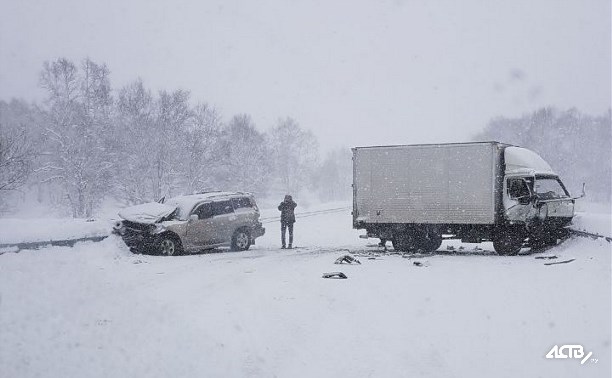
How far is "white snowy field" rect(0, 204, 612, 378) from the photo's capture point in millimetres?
5738

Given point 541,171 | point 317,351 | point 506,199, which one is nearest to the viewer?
point 317,351

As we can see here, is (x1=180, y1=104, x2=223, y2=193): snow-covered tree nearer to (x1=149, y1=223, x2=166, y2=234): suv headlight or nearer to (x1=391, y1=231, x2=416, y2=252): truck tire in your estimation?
(x1=149, y1=223, x2=166, y2=234): suv headlight

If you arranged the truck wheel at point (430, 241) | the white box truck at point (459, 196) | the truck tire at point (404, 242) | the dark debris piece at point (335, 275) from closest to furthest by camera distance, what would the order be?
the dark debris piece at point (335, 275), the white box truck at point (459, 196), the truck wheel at point (430, 241), the truck tire at point (404, 242)

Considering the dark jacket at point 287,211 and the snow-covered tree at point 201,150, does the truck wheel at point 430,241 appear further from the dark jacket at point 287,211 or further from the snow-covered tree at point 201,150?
the snow-covered tree at point 201,150

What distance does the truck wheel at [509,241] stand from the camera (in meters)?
14.9

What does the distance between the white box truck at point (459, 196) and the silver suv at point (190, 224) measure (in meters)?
3.70

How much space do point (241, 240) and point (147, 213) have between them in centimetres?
320

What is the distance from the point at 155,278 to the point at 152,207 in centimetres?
530

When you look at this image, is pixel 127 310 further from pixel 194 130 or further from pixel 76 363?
pixel 194 130

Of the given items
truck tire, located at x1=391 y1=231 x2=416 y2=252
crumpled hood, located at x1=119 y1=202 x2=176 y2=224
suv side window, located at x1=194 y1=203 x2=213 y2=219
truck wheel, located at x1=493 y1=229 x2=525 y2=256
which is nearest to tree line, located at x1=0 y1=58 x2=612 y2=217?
crumpled hood, located at x1=119 y1=202 x2=176 y2=224

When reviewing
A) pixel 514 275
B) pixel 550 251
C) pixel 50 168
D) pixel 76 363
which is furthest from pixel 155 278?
pixel 50 168

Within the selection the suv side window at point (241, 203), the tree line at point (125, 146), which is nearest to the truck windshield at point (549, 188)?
the suv side window at point (241, 203)

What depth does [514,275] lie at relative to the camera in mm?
11133

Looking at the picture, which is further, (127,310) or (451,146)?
(451,146)
